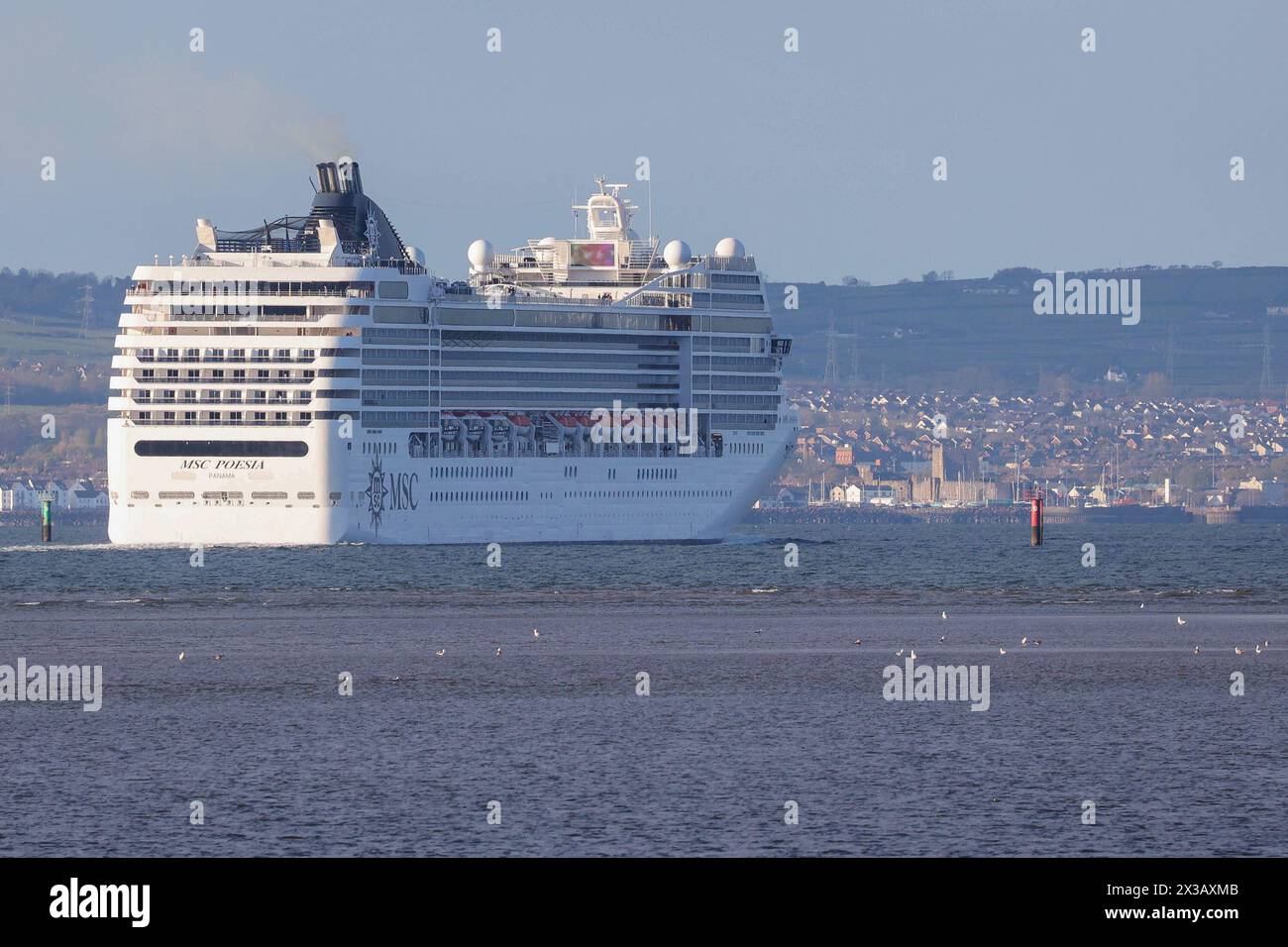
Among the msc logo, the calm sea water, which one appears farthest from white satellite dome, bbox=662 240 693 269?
the calm sea water

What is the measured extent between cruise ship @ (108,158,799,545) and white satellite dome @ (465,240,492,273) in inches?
251

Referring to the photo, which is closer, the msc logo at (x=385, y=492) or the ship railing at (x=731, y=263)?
the msc logo at (x=385, y=492)

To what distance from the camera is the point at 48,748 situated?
4225cm

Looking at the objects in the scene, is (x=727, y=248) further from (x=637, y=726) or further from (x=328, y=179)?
(x=637, y=726)

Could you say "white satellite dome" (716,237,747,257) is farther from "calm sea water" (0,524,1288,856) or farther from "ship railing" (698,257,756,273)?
"calm sea water" (0,524,1288,856)

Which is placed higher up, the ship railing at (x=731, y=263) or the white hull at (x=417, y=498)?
the ship railing at (x=731, y=263)

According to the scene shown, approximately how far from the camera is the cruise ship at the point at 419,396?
12825 cm

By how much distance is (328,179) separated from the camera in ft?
477

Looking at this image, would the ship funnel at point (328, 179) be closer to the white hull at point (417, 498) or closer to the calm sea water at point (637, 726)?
the white hull at point (417, 498)

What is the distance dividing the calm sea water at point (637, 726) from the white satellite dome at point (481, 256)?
71.1m

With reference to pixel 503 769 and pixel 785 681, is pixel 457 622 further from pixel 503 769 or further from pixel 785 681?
pixel 503 769

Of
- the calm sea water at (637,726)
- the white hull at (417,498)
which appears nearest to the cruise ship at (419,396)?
the white hull at (417,498)

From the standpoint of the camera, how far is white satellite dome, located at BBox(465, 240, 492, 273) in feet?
527
